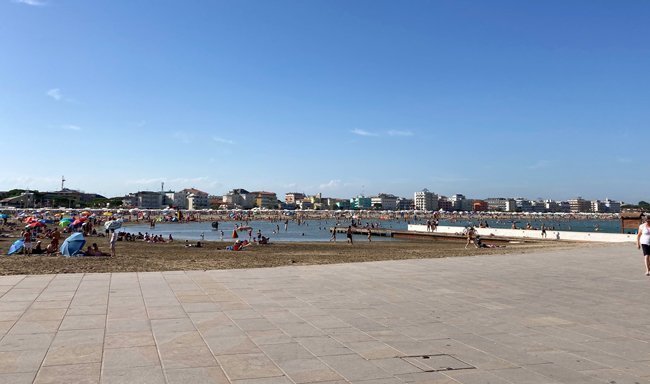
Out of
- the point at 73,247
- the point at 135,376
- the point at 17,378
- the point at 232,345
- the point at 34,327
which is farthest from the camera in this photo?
the point at 73,247

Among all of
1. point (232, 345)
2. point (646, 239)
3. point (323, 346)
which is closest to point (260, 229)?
point (646, 239)

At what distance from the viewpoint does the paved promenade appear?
15.6 feet

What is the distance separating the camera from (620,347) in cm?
580

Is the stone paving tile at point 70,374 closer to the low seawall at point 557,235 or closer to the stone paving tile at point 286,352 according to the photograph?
the stone paving tile at point 286,352

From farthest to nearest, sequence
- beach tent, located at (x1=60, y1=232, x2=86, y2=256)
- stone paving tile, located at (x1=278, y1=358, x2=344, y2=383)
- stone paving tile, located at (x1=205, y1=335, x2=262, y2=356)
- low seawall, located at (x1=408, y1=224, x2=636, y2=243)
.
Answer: low seawall, located at (x1=408, y1=224, x2=636, y2=243) < beach tent, located at (x1=60, y1=232, x2=86, y2=256) < stone paving tile, located at (x1=205, y1=335, x2=262, y2=356) < stone paving tile, located at (x1=278, y1=358, x2=344, y2=383)

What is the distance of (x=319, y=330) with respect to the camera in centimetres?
656

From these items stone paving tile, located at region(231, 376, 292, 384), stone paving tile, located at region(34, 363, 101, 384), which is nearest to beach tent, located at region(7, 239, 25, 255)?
stone paving tile, located at region(34, 363, 101, 384)

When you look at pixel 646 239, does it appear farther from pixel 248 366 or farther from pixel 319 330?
pixel 248 366

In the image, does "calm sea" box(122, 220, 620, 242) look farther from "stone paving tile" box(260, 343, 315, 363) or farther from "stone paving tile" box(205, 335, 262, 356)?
"stone paving tile" box(260, 343, 315, 363)

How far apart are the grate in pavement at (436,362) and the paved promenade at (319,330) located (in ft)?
0.04

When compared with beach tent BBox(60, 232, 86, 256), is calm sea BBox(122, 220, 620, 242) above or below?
below

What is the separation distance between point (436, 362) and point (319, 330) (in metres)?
1.92

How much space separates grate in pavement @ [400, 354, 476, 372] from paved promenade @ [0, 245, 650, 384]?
0.04 feet

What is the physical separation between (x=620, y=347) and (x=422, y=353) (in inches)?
98.8
